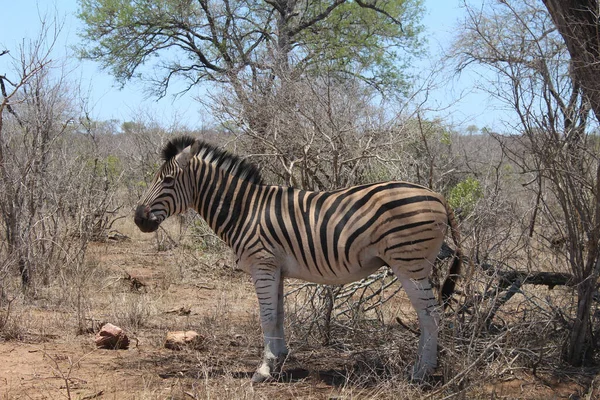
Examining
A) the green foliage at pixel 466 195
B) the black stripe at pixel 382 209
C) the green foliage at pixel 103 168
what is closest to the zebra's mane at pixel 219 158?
the black stripe at pixel 382 209

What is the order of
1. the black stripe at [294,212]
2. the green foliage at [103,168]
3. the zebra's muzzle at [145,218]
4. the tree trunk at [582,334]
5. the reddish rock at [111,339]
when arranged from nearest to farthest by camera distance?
the tree trunk at [582,334]
the black stripe at [294,212]
the zebra's muzzle at [145,218]
the reddish rock at [111,339]
the green foliage at [103,168]

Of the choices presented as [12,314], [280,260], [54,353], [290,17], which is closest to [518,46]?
[280,260]

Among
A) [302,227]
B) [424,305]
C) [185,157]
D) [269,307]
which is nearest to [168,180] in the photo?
[185,157]

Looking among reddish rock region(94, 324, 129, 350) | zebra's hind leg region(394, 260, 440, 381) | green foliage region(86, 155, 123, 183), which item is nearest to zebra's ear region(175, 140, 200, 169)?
reddish rock region(94, 324, 129, 350)

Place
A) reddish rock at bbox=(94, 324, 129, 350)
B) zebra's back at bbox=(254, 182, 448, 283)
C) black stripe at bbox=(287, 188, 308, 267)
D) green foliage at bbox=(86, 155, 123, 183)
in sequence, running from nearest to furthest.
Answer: zebra's back at bbox=(254, 182, 448, 283), black stripe at bbox=(287, 188, 308, 267), reddish rock at bbox=(94, 324, 129, 350), green foliage at bbox=(86, 155, 123, 183)

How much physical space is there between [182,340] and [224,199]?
5.05 ft

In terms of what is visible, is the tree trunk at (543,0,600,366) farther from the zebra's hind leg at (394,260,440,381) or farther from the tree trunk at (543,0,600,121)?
the zebra's hind leg at (394,260,440,381)

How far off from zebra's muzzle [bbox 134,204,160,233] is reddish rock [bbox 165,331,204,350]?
1.24 m

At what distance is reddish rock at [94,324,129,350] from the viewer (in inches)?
252

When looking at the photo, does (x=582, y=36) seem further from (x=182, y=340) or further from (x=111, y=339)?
(x=111, y=339)

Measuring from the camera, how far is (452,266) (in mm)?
5672

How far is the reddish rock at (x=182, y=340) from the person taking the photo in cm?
642

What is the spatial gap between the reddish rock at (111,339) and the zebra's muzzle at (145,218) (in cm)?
124

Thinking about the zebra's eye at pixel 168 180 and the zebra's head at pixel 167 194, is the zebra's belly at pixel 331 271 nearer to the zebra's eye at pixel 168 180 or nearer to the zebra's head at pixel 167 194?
the zebra's head at pixel 167 194
